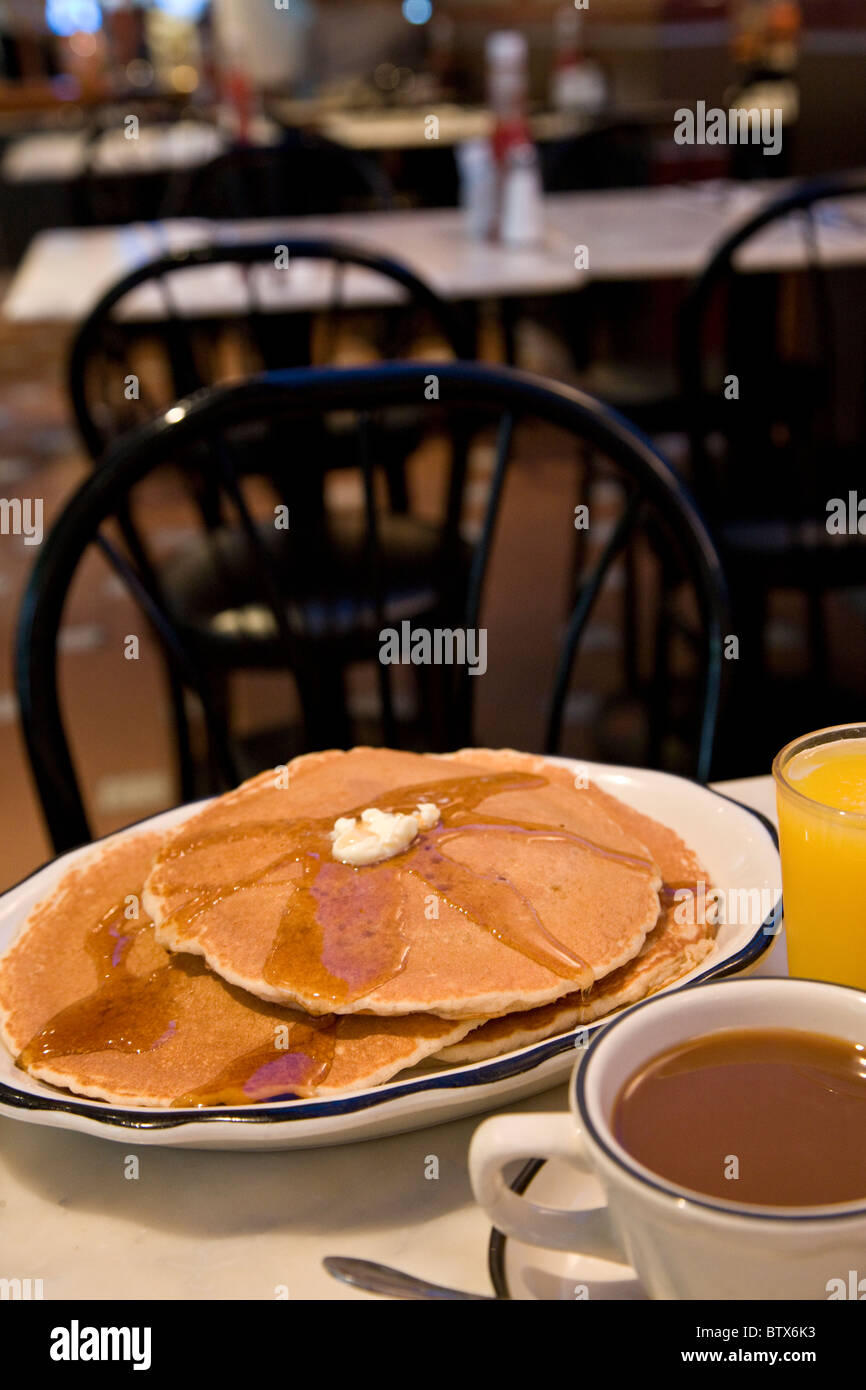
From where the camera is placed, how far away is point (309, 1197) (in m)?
0.57

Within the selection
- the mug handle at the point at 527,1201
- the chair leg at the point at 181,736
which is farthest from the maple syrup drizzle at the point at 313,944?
the chair leg at the point at 181,736

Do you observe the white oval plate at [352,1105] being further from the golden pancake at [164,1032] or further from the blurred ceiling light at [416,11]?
the blurred ceiling light at [416,11]

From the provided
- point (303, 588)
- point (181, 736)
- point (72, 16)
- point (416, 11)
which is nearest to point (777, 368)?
point (303, 588)

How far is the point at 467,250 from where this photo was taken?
297 centimetres

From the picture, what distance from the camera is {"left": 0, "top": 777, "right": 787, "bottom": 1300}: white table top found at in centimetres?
53

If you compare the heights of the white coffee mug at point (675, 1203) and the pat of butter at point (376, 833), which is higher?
the pat of butter at point (376, 833)

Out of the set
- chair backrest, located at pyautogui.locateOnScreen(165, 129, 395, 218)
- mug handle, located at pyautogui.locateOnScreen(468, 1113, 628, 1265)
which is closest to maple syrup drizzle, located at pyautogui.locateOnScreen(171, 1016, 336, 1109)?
mug handle, located at pyautogui.locateOnScreen(468, 1113, 628, 1265)

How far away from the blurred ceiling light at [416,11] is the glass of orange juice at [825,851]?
29.8ft

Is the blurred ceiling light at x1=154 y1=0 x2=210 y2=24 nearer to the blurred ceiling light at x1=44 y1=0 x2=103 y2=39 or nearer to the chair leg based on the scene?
the blurred ceiling light at x1=44 y1=0 x2=103 y2=39

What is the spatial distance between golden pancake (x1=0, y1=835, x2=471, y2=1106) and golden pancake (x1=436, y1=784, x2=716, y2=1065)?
2 centimetres

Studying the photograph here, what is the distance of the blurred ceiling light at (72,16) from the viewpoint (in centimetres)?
931
